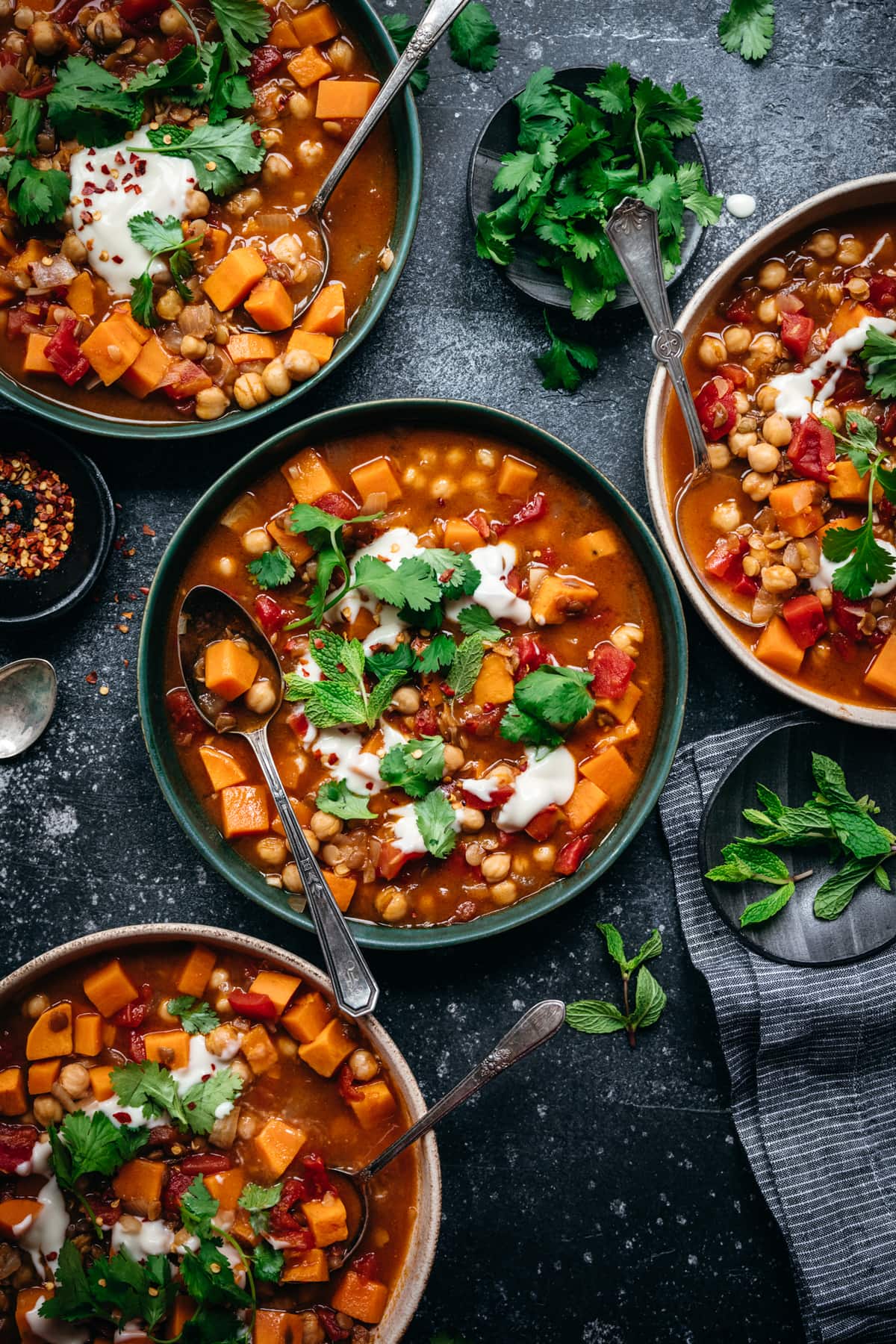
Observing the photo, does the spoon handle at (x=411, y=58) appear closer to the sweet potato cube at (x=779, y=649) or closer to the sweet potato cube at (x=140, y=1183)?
the sweet potato cube at (x=779, y=649)

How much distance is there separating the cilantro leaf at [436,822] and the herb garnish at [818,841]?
0.91 m

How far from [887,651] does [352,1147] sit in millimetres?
2511

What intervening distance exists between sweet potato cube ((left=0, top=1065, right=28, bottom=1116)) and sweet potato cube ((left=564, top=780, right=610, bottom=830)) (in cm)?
204

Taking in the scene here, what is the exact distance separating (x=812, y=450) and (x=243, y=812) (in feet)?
7.66

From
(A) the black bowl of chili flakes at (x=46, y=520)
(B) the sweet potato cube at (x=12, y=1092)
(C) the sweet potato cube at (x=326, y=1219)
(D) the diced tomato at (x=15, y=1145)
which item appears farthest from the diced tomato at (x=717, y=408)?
(D) the diced tomato at (x=15, y=1145)

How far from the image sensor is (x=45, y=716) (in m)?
3.63

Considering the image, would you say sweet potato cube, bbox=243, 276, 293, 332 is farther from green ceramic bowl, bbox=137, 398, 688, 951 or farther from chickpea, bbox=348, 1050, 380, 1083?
chickpea, bbox=348, 1050, 380, 1083

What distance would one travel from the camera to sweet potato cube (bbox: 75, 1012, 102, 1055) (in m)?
3.33

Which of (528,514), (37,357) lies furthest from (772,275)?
(37,357)

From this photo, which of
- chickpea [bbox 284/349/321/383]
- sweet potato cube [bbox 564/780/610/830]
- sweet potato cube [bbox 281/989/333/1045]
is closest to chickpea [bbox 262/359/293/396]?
chickpea [bbox 284/349/321/383]

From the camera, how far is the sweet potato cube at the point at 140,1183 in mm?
3298

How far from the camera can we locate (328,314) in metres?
3.45

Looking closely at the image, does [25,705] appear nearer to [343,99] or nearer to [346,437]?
[346,437]

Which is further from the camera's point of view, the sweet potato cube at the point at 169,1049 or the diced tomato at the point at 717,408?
the diced tomato at the point at 717,408
